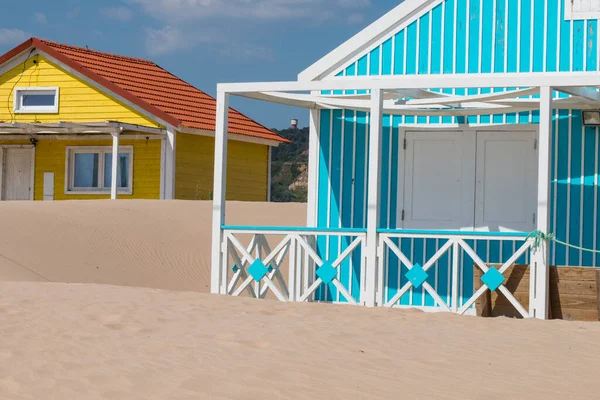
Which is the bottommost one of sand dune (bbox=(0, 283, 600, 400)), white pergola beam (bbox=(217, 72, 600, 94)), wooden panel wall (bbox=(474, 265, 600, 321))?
sand dune (bbox=(0, 283, 600, 400))

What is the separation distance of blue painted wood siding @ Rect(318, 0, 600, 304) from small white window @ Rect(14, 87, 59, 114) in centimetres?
1635

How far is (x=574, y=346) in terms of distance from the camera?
30.7ft

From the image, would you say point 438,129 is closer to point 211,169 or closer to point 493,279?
point 493,279

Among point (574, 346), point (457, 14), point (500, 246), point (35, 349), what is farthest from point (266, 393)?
point (457, 14)

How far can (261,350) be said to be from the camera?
8.66 metres

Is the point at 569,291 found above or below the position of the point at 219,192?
below

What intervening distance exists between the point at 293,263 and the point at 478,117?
10.3 ft

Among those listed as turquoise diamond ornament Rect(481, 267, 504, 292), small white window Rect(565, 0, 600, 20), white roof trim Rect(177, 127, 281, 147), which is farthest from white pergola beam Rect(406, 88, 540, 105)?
white roof trim Rect(177, 127, 281, 147)

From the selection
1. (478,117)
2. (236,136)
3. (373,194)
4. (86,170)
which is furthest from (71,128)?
(373,194)

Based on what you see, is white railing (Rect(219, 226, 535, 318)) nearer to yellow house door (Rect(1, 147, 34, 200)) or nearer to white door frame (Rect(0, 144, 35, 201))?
white door frame (Rect(0, 144, 35, 201))

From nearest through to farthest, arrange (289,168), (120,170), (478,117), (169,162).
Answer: (478,117), (169,162), (120,170), (289,168)

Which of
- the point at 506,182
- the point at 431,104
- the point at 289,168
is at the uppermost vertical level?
the point at 289,168

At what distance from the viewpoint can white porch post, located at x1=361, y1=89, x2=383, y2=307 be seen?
486 inches

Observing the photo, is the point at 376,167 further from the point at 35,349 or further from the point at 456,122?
the point at 35,349
